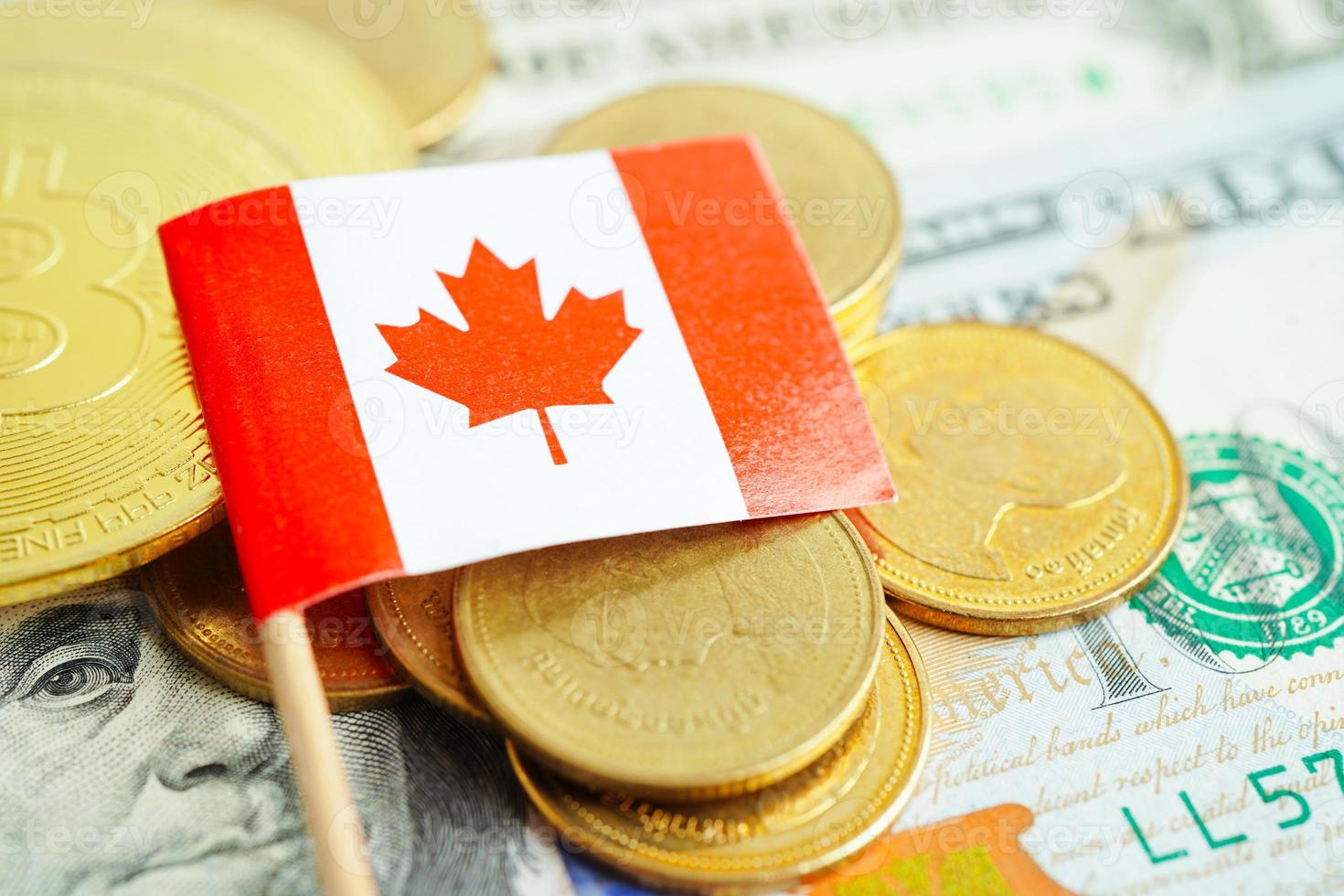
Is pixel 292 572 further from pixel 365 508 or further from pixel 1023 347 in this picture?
pixel 1023 347

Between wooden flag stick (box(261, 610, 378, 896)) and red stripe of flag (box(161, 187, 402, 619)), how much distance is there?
47mm

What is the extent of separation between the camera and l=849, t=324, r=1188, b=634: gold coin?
122cm

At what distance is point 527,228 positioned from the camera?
48.8 inches

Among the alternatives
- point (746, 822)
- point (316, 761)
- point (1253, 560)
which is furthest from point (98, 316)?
point (1253, 560)

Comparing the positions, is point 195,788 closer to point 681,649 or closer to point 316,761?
point 316,761

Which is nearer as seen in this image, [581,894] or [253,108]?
[581,894]

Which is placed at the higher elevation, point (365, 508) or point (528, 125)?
point (528, 125)

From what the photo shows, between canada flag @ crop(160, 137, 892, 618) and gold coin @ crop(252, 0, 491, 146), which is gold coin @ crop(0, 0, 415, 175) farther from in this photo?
canada flag @ crop(160, 137, 892, 618)

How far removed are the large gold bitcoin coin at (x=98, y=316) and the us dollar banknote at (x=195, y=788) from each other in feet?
0.54

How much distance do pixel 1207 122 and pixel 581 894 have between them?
1587 mm

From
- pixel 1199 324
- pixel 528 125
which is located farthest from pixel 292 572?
pixel 1199 324

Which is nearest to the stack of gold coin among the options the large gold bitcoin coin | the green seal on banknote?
the large gold bitcoin coin

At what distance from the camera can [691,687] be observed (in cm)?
105

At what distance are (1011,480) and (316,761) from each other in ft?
2.57
